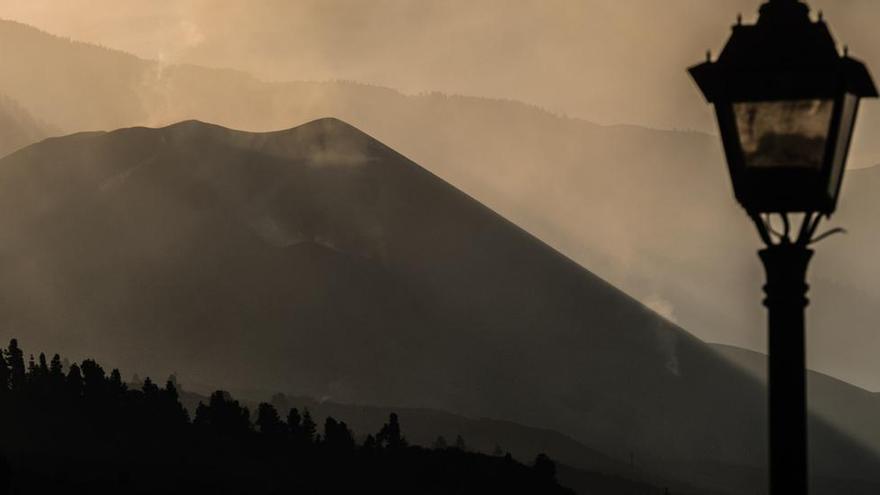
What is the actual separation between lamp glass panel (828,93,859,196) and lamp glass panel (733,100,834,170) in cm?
17

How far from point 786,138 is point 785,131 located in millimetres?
57

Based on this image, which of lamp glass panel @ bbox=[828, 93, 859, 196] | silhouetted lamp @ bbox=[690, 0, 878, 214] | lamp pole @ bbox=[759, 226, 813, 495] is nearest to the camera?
lamp pole @ bbox=[759, 226, 813, 495]

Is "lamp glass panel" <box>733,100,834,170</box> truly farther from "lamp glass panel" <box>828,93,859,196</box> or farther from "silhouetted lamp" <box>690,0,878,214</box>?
"lamp glass panel" <box>828,93,859,196</box>

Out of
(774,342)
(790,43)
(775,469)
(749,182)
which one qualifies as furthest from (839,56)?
(775,469)

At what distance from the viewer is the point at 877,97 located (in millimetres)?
13336

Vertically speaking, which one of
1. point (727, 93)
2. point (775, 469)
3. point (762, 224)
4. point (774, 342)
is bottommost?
point (775, 469)

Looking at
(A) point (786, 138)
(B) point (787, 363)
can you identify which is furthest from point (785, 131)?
(B) point (787, 363)

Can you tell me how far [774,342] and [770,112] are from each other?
1.84m

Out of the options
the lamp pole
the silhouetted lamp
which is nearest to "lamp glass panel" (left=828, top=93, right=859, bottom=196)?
the silhouetted lamp

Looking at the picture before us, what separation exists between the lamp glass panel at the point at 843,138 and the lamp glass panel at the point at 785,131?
17 centimetres

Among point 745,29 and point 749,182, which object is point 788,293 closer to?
point 749,182

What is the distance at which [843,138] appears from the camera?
13.4 meters

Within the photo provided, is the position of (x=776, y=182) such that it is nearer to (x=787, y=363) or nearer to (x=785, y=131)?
(x=785, y=131)

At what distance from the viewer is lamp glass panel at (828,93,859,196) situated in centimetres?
1331
